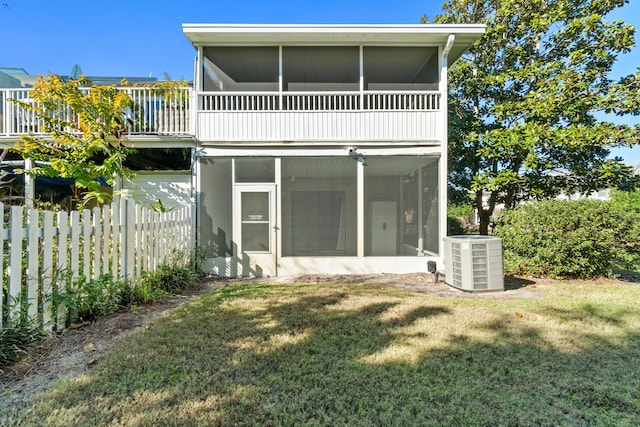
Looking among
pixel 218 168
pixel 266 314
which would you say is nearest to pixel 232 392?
pixel 266 314

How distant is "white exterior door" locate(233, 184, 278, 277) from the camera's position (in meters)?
6.59

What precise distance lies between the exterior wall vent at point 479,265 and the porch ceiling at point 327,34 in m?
4.26

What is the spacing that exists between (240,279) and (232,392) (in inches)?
171

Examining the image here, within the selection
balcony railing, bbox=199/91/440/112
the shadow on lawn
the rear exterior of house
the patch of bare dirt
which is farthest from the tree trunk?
the patch of bare dirt

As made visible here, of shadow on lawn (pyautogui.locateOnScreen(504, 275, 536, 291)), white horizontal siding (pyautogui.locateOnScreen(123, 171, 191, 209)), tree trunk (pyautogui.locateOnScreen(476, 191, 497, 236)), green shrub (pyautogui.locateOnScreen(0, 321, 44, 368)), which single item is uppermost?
white horizontal siding (pyautogui.locateOnScreen(123, 171, 191, 209))

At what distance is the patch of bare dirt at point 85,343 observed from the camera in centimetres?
218

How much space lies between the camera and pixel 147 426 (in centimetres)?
175

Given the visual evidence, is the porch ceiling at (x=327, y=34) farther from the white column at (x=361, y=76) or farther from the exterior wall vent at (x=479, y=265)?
the exterior wall vent at (x=479, y=265)

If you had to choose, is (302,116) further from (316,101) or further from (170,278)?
(170,278)

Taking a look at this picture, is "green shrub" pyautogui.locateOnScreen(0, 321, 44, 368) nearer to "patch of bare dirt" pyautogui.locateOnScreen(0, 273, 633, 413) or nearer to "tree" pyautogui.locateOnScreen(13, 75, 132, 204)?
"patch of bare dirt" pyautogui.locateOnScreen(0, 273, 633, 413)

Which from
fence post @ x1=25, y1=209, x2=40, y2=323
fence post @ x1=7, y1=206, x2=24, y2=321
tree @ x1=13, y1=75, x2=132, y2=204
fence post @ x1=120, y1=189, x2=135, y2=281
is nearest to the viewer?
fence post @ x1=7, y1=206, x2=24, y2=321

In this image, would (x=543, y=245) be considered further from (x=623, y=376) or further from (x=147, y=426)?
(x=147, y=426)

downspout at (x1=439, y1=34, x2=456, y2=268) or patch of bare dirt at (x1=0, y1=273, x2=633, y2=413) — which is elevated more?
downspout at (x1=439, y1=34, x2=456, y2=268)

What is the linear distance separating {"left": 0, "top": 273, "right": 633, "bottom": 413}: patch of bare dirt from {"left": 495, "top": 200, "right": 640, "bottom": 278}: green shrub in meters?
0.62
